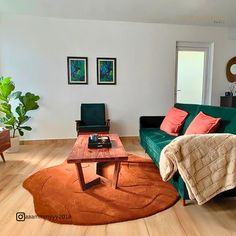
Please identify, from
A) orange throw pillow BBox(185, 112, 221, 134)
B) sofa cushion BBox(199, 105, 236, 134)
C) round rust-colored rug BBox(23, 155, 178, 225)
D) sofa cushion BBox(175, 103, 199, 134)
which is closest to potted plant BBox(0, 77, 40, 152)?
round rust-colored rug BBox(23, 155, 178, 225)

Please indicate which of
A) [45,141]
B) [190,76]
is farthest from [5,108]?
[190,76]

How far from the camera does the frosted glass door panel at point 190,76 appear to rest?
14.4 ft

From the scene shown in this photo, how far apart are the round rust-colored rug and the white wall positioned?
1.69 metres

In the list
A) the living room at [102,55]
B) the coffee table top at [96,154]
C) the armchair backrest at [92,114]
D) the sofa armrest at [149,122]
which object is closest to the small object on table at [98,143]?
the coffee table top at [96,154]

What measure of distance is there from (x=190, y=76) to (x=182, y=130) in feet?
6.82

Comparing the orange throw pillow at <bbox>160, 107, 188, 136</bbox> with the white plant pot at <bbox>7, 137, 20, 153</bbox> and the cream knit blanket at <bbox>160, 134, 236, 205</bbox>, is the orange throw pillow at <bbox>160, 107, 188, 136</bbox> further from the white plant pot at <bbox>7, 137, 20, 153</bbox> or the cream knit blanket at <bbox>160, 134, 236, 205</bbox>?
the white plant pot at <bbox>7, 137, 20, 153</bbox>

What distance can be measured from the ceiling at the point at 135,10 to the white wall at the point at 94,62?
20 centimetres

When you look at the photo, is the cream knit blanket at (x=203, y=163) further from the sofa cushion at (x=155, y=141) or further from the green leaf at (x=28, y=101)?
the green leaf at (x=28, y=101)

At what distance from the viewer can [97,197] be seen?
1969 mm

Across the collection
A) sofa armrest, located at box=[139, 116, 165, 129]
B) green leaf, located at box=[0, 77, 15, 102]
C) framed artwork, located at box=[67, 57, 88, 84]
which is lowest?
sofa armrest, located at box=[139, 116, 165, 129]

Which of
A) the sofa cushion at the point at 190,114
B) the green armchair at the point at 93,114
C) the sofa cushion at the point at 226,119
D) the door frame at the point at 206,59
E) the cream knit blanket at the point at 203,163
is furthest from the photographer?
the door frame at the point at 206,59

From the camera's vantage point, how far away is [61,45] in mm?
3900

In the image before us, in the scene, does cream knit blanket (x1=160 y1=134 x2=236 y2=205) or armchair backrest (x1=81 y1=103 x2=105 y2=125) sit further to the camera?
armchair backrest (x1=81 y1=103 x2=105 y2=125)

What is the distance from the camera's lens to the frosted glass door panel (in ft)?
14.4
